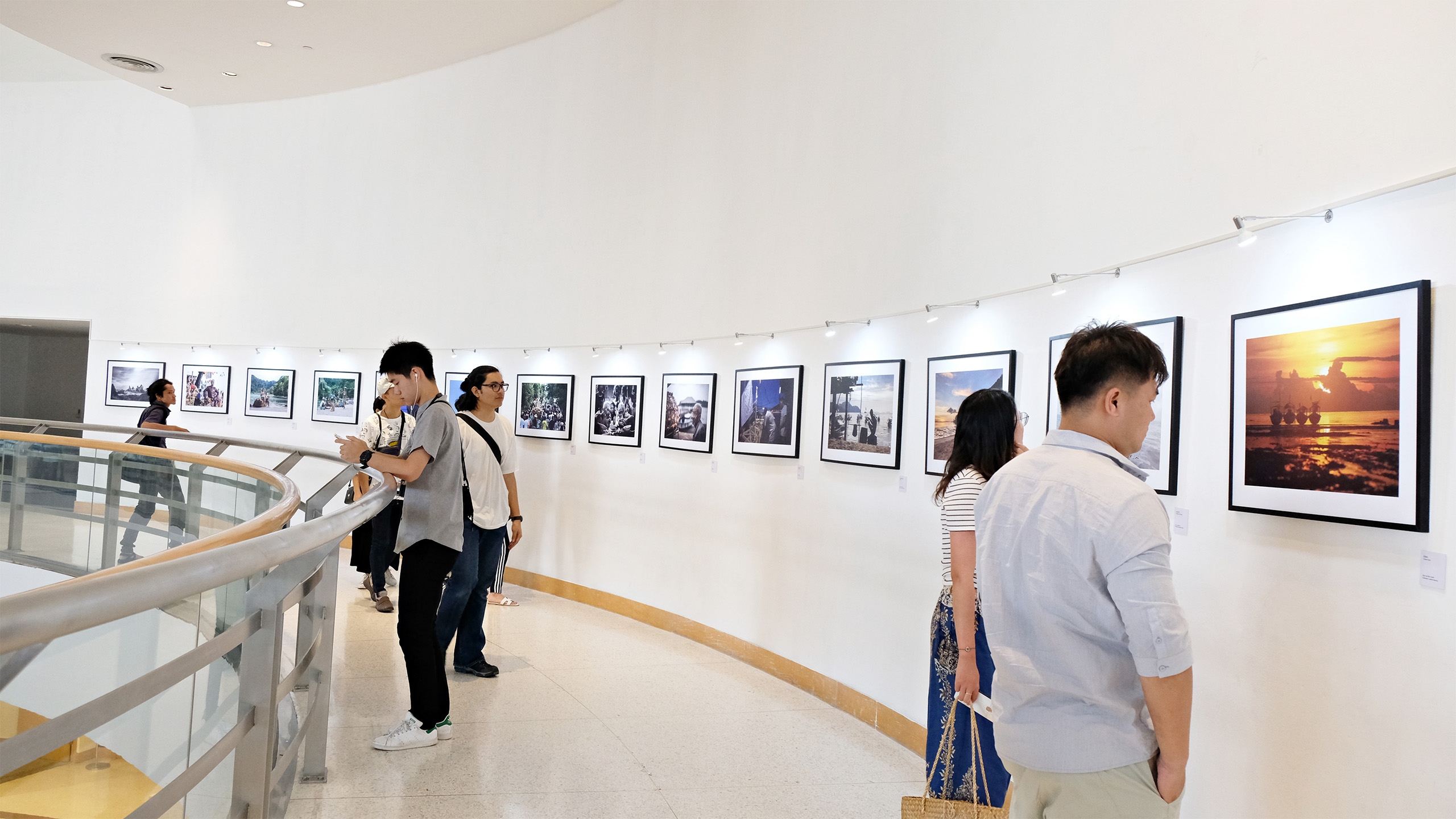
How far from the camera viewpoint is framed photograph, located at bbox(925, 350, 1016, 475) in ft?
14.4

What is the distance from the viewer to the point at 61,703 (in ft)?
4.29

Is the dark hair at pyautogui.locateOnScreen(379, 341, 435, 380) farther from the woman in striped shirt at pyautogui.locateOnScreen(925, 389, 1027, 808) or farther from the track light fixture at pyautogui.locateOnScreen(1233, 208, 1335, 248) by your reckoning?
the track light fixture at pyautogui.locateOnScreen(1233, 208, 1335, 248)

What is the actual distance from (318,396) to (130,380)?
11.0 ft

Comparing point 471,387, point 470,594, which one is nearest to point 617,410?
point 471,387

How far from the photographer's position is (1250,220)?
123 inches

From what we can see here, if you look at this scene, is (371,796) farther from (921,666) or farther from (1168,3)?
(1168,3)

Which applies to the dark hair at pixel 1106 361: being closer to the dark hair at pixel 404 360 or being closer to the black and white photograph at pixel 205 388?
the dark hair at pixel 404 360

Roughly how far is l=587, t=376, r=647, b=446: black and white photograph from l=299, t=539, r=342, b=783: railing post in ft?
14.7

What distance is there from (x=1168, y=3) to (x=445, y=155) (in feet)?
27.6

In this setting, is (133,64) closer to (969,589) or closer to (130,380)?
(130,380)

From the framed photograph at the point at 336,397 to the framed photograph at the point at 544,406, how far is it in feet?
8.95

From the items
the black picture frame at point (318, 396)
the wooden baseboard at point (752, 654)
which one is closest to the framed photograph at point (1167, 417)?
the wooden baseboard at point (752, 654)

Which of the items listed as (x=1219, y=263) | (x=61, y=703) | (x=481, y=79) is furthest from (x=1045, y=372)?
(x=481, y=79)

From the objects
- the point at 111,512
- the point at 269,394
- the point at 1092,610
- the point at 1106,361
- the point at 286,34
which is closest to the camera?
the point at 1092,610
